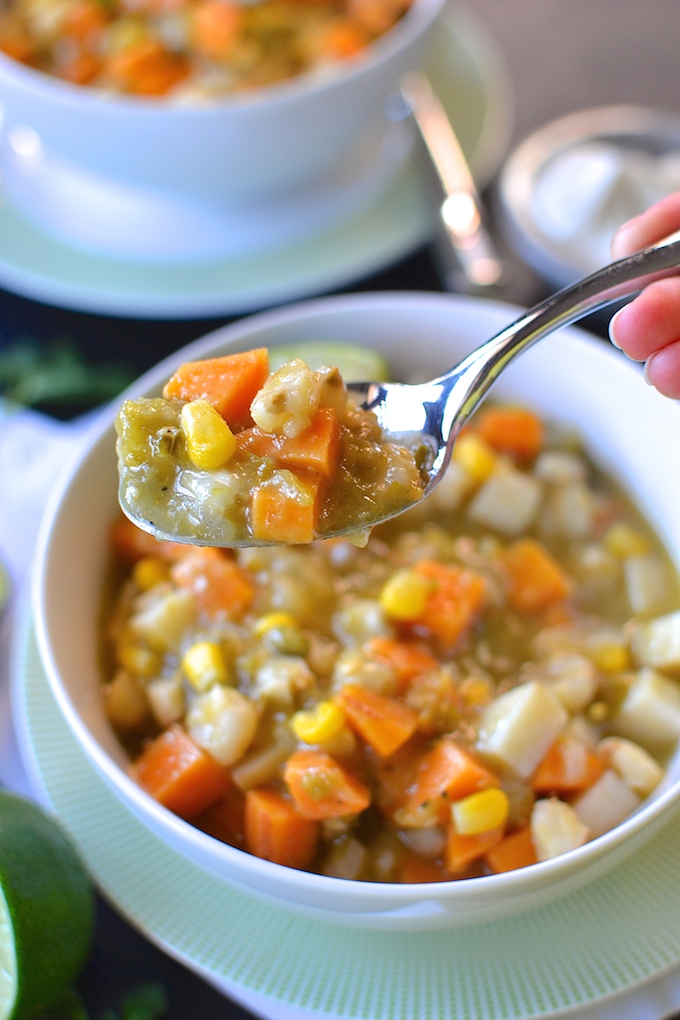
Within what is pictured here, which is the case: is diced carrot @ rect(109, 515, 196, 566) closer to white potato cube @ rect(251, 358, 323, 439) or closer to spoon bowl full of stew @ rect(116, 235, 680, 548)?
spoon bowl full of stew @ rect(116, 235, 680, 548)

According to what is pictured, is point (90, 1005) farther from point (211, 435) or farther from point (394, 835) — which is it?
point (211, 435)

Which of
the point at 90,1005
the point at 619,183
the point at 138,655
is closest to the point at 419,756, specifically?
the point at 138,655

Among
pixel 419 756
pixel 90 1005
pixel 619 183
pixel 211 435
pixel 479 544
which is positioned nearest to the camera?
A: pixel 211 435

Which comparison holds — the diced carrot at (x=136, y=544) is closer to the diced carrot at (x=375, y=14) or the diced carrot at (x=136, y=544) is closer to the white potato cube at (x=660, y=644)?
the white potato cube at (x=660, y=644)

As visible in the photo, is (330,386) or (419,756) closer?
(330,386)

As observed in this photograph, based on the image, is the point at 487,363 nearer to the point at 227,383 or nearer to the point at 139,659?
the point at 227,383

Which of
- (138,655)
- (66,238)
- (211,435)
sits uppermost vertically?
(211,435)

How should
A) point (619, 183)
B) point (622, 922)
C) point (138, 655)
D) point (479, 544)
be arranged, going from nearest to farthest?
point (622, 922) → point (138, 655) → point (479, 544) → point (619, 183)
